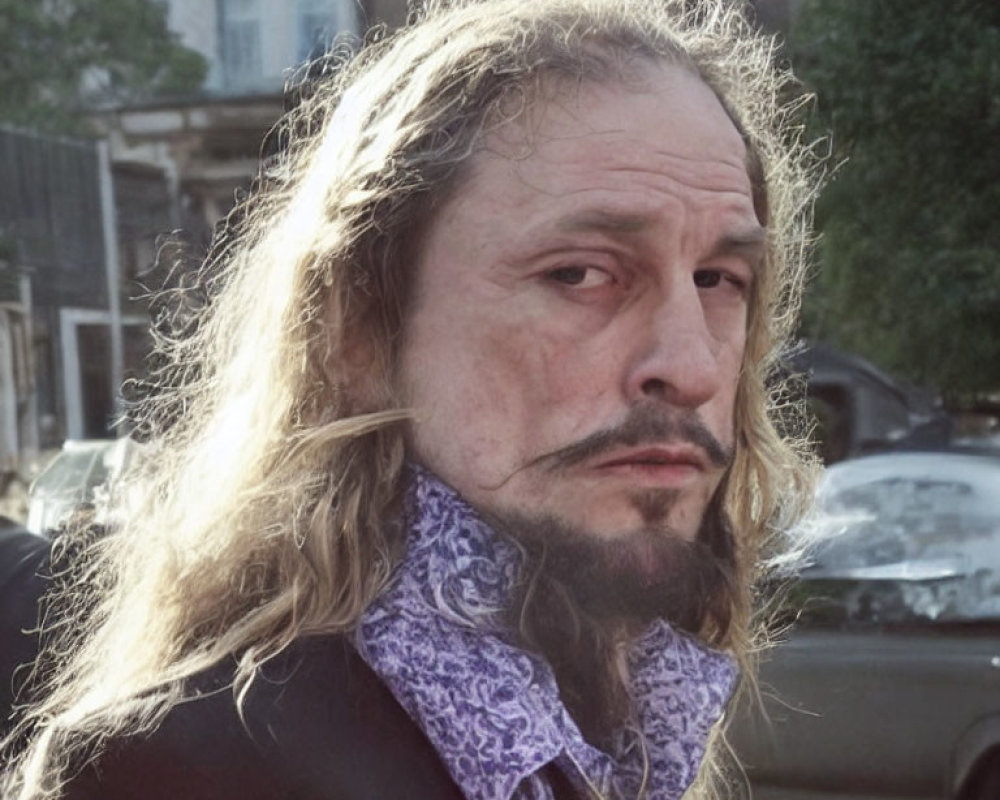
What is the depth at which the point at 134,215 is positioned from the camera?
7602 millimetres

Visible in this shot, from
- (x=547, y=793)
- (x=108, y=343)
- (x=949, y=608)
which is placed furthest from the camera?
(x=108, y=343)

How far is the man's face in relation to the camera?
4.40ft

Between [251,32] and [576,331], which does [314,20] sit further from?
[576,331]

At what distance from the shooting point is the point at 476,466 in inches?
53.6

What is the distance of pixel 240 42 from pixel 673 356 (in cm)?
768

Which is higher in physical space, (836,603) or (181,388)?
(181,388)

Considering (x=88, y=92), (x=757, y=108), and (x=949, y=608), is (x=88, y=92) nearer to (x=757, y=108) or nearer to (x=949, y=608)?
(x=949, y=608)

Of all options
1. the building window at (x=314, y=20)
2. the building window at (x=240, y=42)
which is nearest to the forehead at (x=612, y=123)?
the building window at (x=314, y=20)

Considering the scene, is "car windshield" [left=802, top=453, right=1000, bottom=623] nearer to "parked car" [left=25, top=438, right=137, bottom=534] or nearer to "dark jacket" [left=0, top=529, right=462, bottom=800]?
"parked car" [left=25, top=438, right=137, bottom=534]

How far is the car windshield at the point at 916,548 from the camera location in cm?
471

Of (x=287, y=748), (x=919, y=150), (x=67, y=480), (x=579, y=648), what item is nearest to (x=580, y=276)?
(x=579, y=648)

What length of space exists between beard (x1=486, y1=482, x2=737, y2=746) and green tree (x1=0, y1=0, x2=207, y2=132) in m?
6.66

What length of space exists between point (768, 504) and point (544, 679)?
1.60 ft

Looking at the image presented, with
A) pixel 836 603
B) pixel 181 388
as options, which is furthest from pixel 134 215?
pixel 181 388
